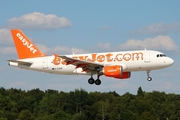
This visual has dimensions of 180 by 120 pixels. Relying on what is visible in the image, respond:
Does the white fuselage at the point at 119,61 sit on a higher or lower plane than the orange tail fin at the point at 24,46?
lower

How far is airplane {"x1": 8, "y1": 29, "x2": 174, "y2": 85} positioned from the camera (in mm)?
85875

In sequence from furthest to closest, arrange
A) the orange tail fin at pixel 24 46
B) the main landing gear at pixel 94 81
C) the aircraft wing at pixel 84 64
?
the orange tail fin at pixel 24 46, the main landing gear at pixel 94 81, the aircraft wing at pixel 84 64

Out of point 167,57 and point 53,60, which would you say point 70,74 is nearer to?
point 53,60

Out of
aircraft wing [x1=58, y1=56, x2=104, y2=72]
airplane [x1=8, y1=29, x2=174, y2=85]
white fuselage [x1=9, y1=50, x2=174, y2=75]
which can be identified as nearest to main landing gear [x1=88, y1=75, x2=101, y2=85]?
airplane [x1=8, y1=29, x2=174, y2=85]

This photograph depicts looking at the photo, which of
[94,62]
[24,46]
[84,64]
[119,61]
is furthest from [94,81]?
[24,46]

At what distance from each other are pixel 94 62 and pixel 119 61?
160 inches

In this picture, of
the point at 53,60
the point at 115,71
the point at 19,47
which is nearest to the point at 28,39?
the point at 19,47

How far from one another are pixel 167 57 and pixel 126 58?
5989mm

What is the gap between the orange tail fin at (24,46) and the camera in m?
94.4

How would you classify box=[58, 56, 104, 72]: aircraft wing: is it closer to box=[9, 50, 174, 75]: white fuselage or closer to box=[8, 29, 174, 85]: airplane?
box=[8, 29, 174, 85]: airplane

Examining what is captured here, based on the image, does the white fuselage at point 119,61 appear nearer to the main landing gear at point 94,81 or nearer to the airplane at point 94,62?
the airplane at point 94,62

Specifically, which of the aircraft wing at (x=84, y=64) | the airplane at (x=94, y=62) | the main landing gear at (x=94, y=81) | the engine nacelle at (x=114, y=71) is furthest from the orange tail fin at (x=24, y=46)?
the engine nacelle at (x=114, y=71)

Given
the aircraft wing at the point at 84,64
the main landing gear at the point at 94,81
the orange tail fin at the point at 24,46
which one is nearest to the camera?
the aircraft wing at the point at 84,64

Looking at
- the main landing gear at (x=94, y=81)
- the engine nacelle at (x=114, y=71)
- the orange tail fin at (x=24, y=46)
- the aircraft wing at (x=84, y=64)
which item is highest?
the orange tail fin at (x=24, y=46)
